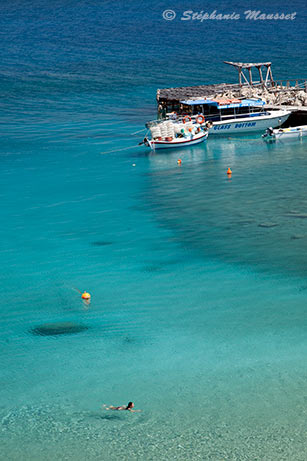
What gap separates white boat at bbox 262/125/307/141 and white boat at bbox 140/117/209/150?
25.7 feet

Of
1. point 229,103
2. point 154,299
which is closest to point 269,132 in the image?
point 229,103

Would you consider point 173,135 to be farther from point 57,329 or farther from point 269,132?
point 57,329

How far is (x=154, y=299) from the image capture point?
3125cm

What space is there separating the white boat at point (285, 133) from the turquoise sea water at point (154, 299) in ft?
7.53

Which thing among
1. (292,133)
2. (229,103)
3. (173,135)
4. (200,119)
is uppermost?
(229,103)

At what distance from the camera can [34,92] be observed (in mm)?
110750

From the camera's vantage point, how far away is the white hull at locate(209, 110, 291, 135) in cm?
7706

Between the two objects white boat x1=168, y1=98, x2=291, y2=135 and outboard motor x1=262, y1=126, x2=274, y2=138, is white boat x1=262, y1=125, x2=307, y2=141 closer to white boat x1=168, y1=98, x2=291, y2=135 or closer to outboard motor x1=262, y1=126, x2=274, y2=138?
outboard motor x1=262, y1=126, x2=274, y2=138

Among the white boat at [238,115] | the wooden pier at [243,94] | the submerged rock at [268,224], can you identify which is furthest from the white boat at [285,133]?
the submerged rock at [268,224]

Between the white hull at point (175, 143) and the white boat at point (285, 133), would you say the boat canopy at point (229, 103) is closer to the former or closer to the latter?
the white boat at point (285, 133)

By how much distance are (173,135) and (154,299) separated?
4305 cm

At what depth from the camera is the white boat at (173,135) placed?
70.5m

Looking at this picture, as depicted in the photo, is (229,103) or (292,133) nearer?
(292,133)

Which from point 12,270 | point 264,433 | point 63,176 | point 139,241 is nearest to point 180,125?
point 63,176
